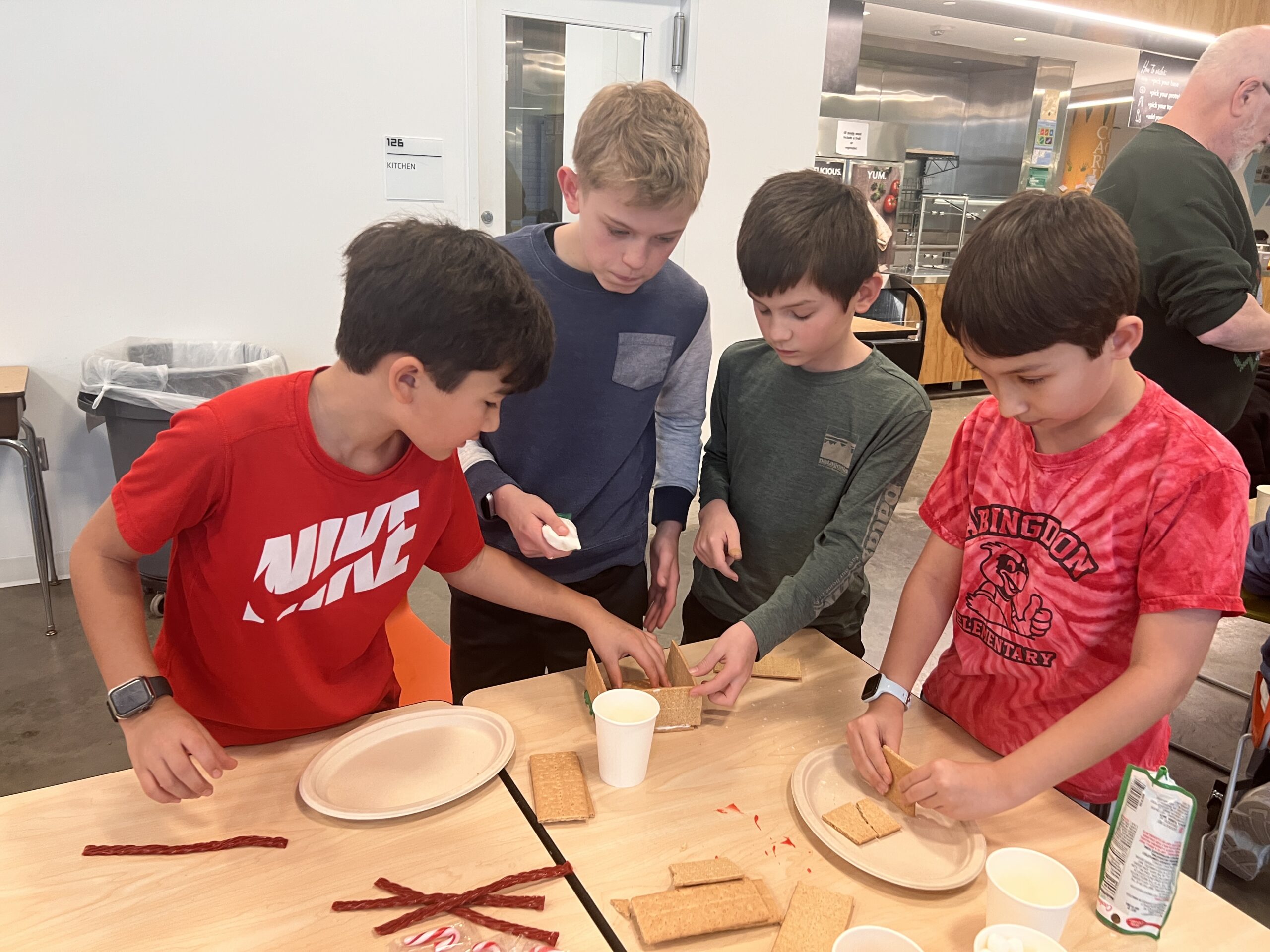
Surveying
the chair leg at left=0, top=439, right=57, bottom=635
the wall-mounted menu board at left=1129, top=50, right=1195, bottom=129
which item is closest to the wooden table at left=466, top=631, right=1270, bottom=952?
the chair leg at left=0, top=439, right=57, bottom=635

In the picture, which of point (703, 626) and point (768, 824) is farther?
point (703, 626)

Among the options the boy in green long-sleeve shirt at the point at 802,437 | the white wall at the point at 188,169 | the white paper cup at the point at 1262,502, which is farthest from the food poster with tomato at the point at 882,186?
the boy in green long-sleeve shirt at the point at 802,437

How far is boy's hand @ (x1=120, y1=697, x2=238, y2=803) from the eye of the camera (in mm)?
892

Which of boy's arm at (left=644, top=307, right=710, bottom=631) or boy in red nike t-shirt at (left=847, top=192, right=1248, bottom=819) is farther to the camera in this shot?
boy's arm at (left=644, top=307, right=710, bottom=631)

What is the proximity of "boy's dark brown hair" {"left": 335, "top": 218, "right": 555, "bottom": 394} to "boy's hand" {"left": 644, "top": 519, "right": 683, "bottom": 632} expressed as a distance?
54 centimetres

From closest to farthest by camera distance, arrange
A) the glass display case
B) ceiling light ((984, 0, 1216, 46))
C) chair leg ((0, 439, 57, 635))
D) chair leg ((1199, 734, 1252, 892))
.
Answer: chair leg ((1199, 734, 1252, 892)) < chair leg ((0, 439, 57, 635)) < ceiling light ((984, 0, 1216, 46)) < the glass display case

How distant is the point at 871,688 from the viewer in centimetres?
116

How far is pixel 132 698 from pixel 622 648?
1.98ft

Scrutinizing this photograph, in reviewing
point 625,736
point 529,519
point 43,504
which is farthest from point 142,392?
point 625,736

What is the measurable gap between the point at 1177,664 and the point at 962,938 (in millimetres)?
402

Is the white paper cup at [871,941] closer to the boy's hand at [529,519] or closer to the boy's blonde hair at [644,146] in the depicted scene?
the boy's hand at [529,519]

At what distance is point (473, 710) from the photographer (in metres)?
1.10

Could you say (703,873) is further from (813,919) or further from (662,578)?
(662,578)

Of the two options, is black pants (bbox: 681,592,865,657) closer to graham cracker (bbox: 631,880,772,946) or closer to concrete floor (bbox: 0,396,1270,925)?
graham cracker (bbox: 631,880,772,946)
